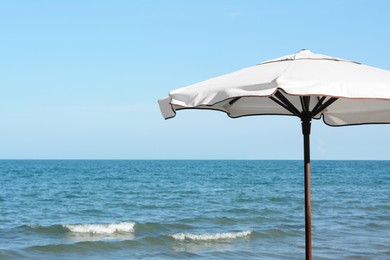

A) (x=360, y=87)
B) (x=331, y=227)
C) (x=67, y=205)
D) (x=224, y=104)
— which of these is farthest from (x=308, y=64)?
(x=67, y=205)

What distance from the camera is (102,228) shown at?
18.6 meters

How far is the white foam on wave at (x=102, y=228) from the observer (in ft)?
59.2

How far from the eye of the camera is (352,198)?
29844 millimetres

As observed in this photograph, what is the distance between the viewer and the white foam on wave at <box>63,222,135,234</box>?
1803 cm

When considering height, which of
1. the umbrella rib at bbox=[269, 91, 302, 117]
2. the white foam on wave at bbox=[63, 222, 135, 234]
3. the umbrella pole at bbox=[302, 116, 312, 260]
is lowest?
the white foam on wave at bbox=[63, 222, 135, 234]

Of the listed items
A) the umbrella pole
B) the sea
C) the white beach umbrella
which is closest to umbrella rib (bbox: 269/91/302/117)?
the white beach umbrella

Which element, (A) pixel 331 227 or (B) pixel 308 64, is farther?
(A) pixel 331 227

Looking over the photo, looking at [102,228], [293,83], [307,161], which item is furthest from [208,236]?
[293,83]

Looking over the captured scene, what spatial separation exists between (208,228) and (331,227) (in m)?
3.58

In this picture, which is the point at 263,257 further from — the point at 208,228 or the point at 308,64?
the point at 308,64

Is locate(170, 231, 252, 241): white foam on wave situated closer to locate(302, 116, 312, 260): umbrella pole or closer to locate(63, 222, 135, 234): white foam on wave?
locate(63, 222, 135, 234): white foam on wave

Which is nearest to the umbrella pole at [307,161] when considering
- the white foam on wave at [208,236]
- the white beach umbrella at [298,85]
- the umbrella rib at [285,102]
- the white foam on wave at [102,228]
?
the white beach umbrella at [298,85]

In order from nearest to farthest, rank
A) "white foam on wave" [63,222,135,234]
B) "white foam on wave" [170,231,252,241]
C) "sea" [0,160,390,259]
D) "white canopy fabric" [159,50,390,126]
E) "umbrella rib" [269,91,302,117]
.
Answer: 1. "white canopy fabric" [159,50,390,126]
2. "umbrella rib" [269,91,302,117]
3. "sea" [0,160,390,259]
4. "white foam on wave" [170,231,252,241]
5. "white foam on wave" [63,222,135,234]

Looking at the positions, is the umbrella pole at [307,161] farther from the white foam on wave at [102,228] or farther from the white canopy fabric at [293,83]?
the white foam on wave at [102,228]
